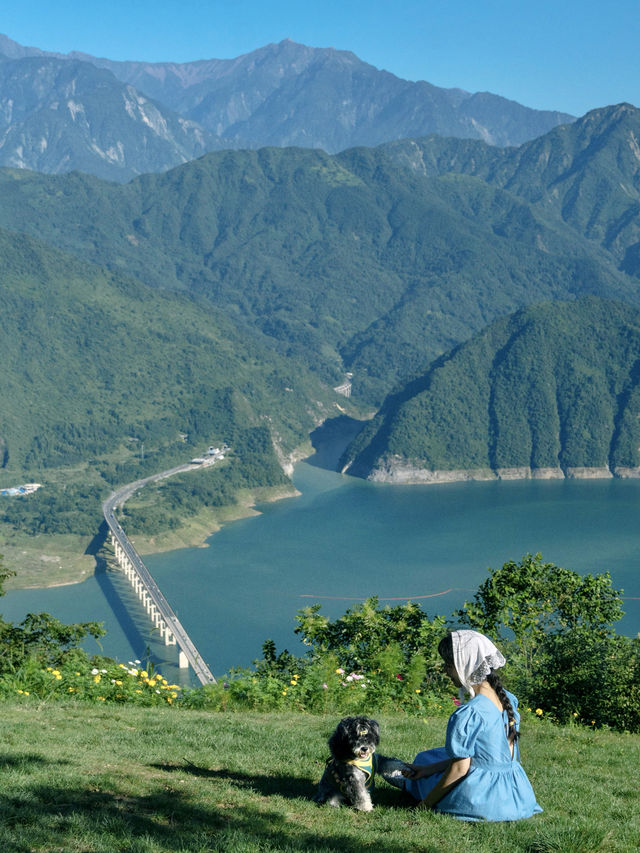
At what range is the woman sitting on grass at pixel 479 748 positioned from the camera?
23.7 feet

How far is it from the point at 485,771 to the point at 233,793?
6.65 feet

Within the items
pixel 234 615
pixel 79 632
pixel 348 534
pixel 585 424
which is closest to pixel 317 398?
pixel 585 424

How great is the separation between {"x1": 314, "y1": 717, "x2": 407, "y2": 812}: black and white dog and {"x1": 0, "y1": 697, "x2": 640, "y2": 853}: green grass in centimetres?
13

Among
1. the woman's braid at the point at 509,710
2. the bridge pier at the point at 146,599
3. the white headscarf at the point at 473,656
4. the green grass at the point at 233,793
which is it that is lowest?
the bridge pier at the point at 146,599

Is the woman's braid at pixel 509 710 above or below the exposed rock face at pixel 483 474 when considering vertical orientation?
above

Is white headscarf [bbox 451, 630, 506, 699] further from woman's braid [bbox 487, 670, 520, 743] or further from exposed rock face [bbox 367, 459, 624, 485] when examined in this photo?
exposed rock face [bbox 367, 459, 624, 485]

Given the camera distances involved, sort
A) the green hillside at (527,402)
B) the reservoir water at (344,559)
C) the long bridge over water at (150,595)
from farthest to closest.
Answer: the green hillside at (527,402) → the reservoir water at (344,559) → the long bridge over water at (150,595)

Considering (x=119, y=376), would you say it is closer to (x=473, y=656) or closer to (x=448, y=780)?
(x=448, y=780)

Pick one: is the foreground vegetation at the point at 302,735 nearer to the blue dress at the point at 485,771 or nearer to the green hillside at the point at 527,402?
the blue dress at the point at 485,771

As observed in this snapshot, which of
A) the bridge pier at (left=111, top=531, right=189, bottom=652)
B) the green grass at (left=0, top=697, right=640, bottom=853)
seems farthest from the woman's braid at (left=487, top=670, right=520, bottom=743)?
the bridge pier at (left=111, top=531, right=189, bottom=652)

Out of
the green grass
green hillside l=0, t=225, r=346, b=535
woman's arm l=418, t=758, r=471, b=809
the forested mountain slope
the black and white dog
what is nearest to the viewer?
the green grass

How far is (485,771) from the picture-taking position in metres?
7.35

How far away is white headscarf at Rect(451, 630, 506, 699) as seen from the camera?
7.20 meters

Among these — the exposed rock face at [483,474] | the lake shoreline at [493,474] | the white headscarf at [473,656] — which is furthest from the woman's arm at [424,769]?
the lake shoreline at [493,474]
